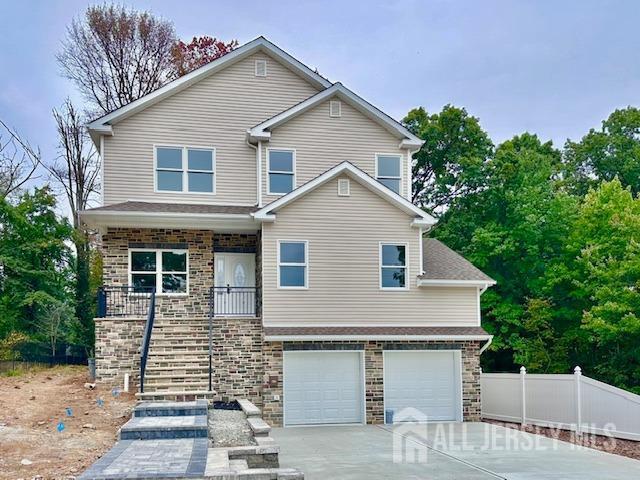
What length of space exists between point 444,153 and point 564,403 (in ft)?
49.8

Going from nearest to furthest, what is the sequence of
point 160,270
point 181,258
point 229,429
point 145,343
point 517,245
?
point 229,429, point 145,343, point 160,270, point 181,258, point 517,245

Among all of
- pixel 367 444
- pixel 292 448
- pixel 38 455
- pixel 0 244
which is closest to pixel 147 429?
pixel 38 455

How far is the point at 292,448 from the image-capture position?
451 inches

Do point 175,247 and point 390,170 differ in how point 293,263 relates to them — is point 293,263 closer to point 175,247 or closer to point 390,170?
point 175,247

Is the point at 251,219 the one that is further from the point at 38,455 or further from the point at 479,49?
the point at 479,49

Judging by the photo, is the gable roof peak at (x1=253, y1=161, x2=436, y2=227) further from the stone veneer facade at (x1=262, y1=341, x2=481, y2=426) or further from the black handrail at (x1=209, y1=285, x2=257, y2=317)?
the stone veneer facade at (x1=262, y1=341, x2=481, y2=426)

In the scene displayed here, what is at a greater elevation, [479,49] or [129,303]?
[479,49]

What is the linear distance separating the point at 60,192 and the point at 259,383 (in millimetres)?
17265

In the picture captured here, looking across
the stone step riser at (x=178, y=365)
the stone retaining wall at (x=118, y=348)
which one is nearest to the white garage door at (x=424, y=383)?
the stone step riser at (x=178, y=365)

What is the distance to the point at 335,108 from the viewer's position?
17297 mm

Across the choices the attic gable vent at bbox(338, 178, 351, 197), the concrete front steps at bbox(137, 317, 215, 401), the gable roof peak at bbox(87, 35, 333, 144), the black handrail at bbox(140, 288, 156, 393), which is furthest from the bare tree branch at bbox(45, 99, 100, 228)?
the attic gable vent at bbox(338, 178, 351, 197)

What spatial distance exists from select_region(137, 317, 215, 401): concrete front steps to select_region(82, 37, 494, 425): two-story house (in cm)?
5

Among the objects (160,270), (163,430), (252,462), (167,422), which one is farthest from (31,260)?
(252,462)

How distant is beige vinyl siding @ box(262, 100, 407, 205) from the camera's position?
16.9 meters
